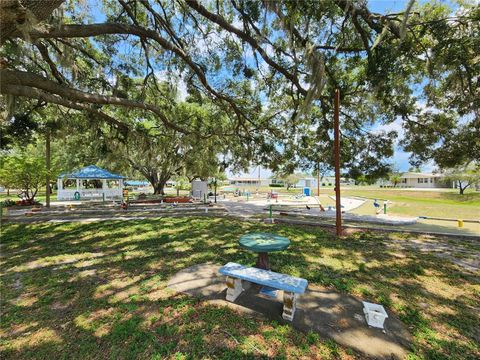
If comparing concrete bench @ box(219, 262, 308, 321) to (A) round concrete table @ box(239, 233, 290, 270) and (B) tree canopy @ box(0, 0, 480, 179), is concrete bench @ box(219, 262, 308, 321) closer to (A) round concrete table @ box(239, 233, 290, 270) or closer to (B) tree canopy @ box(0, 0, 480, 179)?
(A) round concrete table @ box(239, 233, 290, 270)

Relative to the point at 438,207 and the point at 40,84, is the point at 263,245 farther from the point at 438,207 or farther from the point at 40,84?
the point at 438,207

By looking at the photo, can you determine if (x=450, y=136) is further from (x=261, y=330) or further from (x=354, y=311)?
(x=261, y=330)

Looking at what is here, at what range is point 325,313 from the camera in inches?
116

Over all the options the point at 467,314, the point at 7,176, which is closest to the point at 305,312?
the point at 467,314

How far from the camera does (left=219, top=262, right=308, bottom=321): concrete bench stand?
2783 millimetres

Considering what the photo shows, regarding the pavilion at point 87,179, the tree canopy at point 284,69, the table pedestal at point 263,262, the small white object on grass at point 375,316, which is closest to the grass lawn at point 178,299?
the small white object on grass at point 375,316

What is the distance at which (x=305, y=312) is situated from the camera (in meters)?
2.96

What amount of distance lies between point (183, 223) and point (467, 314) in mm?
8329

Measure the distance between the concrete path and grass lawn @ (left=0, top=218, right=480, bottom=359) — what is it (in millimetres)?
163

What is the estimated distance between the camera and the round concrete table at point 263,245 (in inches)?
143

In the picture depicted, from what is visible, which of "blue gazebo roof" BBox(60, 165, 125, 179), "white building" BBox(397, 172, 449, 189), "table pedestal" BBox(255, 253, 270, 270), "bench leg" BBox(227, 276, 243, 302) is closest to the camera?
A: "bench leg" BBox(227, 276, 243, 302)

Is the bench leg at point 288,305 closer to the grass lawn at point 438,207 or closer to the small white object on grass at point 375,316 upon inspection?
the small white object on grass at point 375,316

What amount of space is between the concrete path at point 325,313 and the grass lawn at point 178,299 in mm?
163

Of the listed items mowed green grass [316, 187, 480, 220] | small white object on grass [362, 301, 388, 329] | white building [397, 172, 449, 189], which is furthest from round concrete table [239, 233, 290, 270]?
white building [397, 172, 449, 189]
